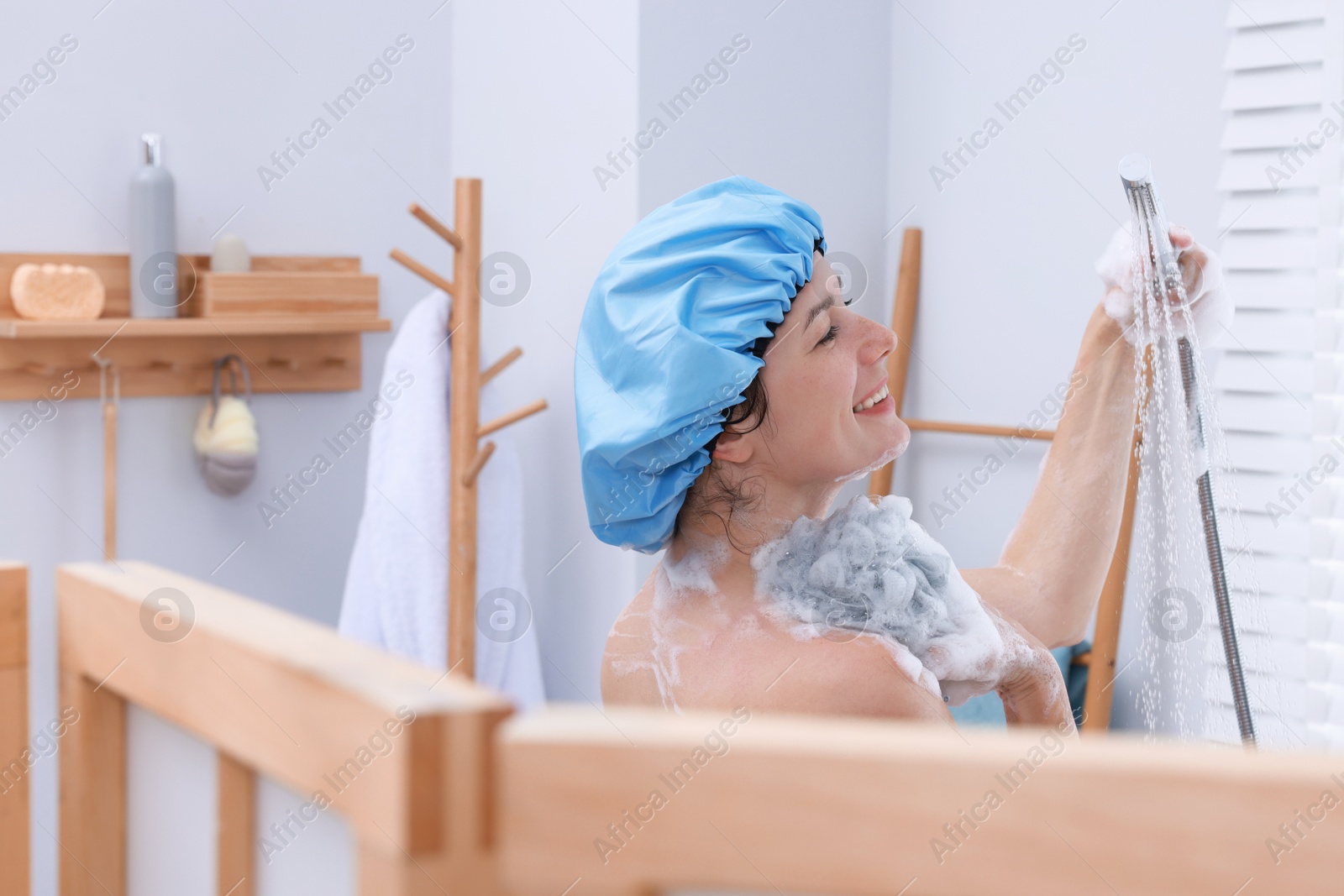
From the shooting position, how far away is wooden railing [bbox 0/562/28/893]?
64 cm

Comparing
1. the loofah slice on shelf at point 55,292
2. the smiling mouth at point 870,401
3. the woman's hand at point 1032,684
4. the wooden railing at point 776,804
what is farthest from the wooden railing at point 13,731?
the loofah slice on shelf at point 55,292

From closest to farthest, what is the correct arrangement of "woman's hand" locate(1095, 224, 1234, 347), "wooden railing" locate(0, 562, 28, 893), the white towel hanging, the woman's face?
"wooden railing" locate(0, 562, 28, 893) → the woman's face → "woman's hand" locate(1095, 224, 1234, 347) → the white towel hanging

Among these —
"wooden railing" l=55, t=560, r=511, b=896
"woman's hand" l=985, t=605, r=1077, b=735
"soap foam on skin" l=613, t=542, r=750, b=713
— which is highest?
"wooden railing" l=55, t=560, r=511, b=896

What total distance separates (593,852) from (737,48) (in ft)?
5.72

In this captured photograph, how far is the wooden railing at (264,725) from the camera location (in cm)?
39

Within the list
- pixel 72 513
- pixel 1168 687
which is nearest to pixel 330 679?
pixel 1168 687

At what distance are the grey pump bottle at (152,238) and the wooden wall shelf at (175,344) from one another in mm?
32

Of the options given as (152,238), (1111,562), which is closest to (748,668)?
(1111,562)

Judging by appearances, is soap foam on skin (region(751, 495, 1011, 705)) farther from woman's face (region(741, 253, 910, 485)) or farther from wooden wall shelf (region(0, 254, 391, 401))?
wooden wall shelf (region(0, 254, 391, 401))

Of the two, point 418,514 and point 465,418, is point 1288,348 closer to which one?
point 465,418

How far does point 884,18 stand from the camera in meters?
2.11

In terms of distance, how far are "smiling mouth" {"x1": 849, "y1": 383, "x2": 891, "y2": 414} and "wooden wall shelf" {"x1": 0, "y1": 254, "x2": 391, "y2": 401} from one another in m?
1.19

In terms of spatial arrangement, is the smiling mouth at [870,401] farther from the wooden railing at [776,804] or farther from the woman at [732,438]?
the wooden railing at [776,804]

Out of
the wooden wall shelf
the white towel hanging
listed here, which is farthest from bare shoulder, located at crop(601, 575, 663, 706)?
the wooden wall shelf
